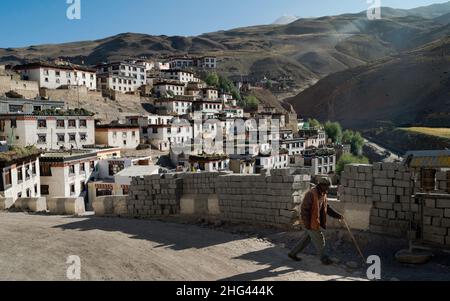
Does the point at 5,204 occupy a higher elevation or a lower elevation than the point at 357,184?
lower

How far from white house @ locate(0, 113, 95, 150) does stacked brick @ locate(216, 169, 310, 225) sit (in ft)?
112

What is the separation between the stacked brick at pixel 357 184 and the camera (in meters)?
9.60

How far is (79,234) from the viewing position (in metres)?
10.8

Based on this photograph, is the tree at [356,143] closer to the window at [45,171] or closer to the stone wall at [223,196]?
the window at [45,171]

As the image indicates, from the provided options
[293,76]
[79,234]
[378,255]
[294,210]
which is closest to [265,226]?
[294,210]

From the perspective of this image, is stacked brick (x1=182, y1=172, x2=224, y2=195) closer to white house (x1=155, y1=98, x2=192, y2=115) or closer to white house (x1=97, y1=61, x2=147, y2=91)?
white house (x1=155, y1=98, x2=192, y2=115)

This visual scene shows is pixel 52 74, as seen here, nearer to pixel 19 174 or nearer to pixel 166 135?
pixel 166 135

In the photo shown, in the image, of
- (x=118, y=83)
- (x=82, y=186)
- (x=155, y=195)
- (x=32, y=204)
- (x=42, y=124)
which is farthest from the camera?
(x=118, y=83)

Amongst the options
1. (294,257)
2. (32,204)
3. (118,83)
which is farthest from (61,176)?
(118,83)

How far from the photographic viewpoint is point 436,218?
27.6ft

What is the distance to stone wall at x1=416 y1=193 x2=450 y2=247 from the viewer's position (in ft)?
27.2

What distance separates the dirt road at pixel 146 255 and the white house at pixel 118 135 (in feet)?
124

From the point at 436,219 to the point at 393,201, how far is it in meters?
0.98
